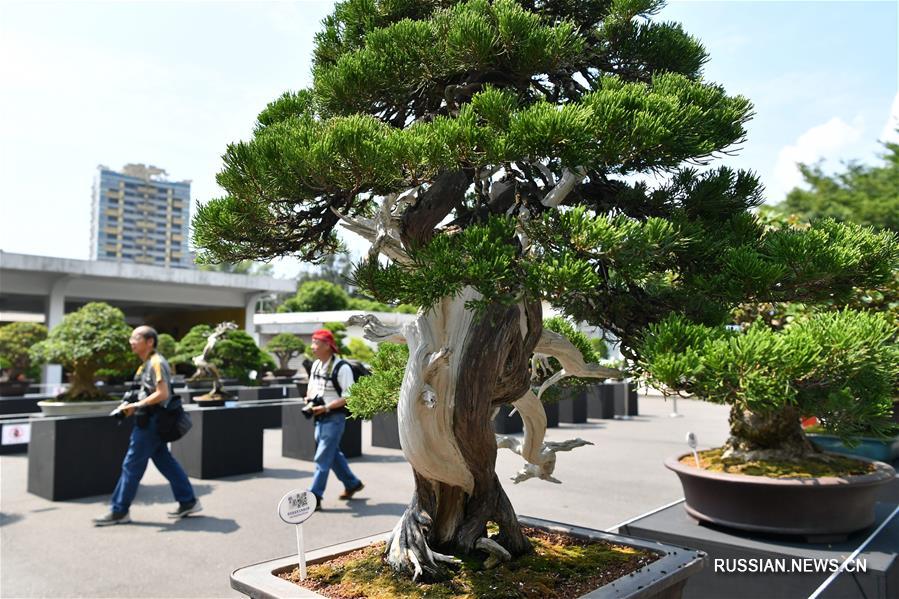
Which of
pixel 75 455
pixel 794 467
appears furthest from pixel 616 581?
pixel 75 455

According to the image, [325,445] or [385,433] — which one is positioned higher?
[325,445]

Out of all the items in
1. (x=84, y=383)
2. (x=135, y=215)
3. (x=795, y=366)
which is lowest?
(x=84, y=383)

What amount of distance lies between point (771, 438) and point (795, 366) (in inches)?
91.3

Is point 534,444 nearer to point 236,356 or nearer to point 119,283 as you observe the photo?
point 236,356

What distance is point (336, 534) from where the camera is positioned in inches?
151

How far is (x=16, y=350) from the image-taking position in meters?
11.8

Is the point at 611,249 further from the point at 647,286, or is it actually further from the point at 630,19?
the point at 630,19

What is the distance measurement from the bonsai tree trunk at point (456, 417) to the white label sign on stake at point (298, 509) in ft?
0.93

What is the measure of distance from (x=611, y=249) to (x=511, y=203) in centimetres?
70

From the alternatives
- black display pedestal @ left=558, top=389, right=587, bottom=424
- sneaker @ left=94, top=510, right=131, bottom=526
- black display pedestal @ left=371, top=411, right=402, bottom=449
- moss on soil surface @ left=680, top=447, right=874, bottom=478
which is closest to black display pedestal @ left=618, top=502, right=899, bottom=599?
moss on soil surface @ left=680, top=447, right=874, bottom=478

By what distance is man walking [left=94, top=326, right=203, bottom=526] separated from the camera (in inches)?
156

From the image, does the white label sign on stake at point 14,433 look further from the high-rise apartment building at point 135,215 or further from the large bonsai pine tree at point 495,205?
the high-rise apartment building at point 135,215

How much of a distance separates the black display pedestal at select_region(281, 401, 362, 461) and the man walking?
7.66 ft

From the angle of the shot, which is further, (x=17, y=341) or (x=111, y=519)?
(x=17, y=341)
